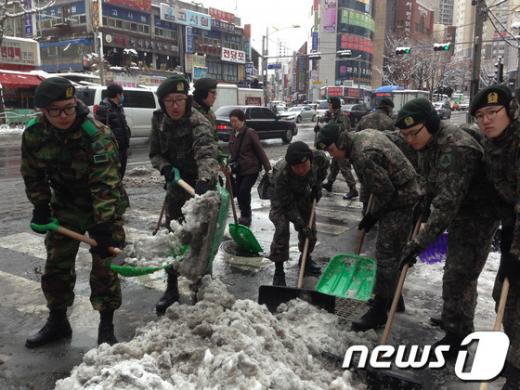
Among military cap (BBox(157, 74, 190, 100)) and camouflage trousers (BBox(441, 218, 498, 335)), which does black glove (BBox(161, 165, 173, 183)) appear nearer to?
military cap (BBox(157, 74, 190, 100))

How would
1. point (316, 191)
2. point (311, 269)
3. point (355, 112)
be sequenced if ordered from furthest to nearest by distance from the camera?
point (355, 112) → point (311, 269) → point (316, 191)

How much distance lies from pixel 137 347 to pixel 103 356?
0.65 feet

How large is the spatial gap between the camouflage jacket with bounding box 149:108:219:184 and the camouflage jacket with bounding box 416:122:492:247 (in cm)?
177

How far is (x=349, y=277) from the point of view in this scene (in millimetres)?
4027

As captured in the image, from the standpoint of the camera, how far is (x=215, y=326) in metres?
2.99

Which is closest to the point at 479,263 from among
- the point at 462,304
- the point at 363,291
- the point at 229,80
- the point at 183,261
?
the point at 462,304

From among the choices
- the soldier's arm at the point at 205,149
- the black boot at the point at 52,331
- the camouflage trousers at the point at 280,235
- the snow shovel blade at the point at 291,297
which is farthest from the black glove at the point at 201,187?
the black boot at the point at 52,331

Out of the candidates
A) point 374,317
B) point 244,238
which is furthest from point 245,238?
point 374,317

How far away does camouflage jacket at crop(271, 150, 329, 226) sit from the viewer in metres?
4.59

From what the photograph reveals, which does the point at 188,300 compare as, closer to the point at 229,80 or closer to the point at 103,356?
the point at 103,356

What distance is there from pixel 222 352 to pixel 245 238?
2.95 meters

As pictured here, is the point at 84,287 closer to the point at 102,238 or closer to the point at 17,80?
the point at 102,238

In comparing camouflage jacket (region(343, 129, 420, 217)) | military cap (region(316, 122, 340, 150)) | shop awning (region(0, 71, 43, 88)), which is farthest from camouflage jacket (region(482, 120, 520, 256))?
shop awning (region(0, 71, 43, 88))

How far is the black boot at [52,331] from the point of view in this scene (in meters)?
3.54
